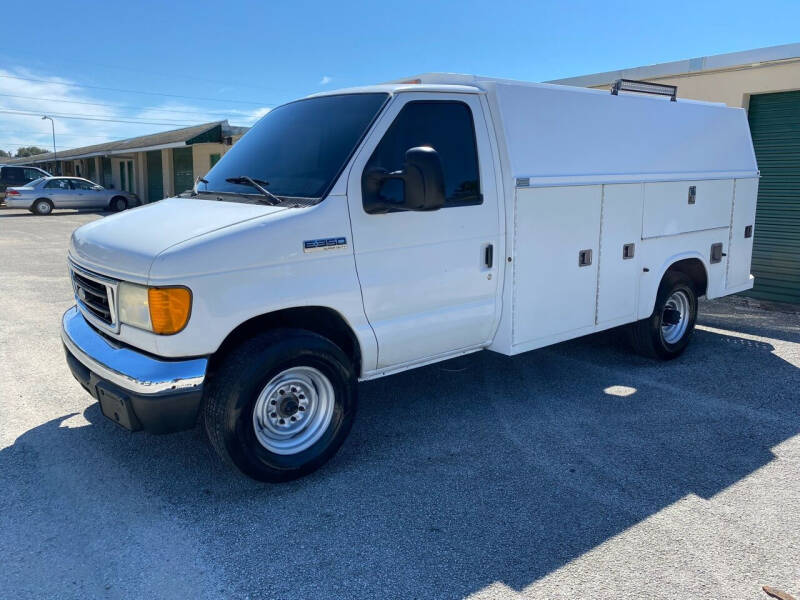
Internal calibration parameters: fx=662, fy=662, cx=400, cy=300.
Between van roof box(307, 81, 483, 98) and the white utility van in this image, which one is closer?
the white utility van

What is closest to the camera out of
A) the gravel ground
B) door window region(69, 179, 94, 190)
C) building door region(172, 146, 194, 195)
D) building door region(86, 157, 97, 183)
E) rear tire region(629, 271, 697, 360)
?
the gravel ground

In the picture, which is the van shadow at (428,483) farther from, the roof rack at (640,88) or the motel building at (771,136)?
the motel building at (771,136)

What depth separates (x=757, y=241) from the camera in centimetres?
1000

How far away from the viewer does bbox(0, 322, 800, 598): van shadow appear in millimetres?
3270

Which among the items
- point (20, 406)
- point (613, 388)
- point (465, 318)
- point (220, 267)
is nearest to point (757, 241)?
point (613, 388)

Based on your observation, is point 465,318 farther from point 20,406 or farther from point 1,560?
point 20,406

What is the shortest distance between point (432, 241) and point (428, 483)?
154 cm

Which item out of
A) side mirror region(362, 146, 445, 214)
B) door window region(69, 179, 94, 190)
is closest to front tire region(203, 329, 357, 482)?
side mirror region(362, 146, 445, 214)

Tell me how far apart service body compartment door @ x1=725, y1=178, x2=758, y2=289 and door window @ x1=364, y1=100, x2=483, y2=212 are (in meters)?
3.70

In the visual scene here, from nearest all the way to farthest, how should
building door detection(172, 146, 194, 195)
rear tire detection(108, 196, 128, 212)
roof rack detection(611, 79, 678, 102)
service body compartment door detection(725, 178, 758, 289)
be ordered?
1. roof rack detection(611, 79, 678, 102)
2. service body compartment door detection(725, 178, 758, 289)
3. building door detection(172, 146, 194, 195)
4. rear tire detection(108, 196, 128, 212)

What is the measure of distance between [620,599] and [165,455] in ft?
9.68

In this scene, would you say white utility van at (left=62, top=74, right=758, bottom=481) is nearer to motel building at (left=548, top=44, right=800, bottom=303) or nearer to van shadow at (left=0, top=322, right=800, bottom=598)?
van shadow at (left=0, top=322, right=800, bottom=598)

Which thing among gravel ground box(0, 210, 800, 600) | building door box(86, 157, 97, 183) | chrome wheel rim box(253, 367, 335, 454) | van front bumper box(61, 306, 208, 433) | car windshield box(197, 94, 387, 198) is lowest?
gravel ground box(0, 210, 800, 600)

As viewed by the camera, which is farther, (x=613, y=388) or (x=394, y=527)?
(x=613, y=388)
